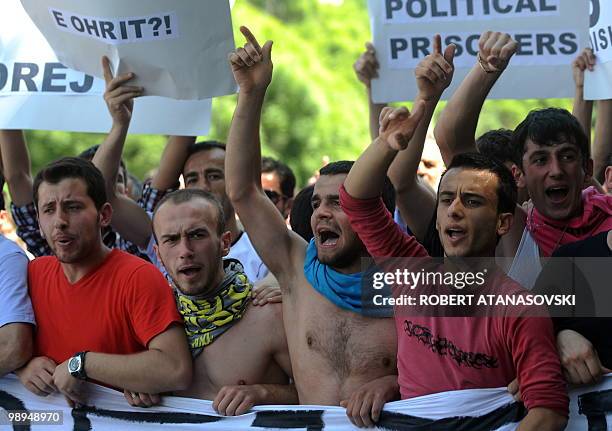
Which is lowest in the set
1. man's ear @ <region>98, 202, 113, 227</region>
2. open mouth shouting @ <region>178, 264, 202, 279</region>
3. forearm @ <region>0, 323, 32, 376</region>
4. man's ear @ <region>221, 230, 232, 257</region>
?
forearm @ <region>0, 323, 32, 376</region>

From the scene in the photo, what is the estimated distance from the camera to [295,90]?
17.1 m

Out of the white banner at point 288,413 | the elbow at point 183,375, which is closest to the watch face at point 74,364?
the white banner at point 288,413

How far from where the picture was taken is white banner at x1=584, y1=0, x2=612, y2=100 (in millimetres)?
5105

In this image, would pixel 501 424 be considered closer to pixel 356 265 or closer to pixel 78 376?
pixel 356 265

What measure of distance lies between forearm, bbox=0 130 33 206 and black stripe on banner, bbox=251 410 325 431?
2045 mm

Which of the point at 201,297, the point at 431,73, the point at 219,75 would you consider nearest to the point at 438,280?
the point at 431,73

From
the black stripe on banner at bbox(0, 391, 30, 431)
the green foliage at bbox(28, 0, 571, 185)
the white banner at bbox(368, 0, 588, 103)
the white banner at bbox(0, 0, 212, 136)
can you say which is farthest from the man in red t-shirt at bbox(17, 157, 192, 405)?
the green foliage at bbox(28, 0, 571, 185)

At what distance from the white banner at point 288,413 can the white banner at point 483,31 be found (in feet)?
6.77

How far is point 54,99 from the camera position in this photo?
17.8ft

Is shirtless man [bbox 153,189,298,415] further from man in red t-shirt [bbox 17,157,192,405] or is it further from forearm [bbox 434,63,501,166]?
forearm [bbox 434,63,501,166]

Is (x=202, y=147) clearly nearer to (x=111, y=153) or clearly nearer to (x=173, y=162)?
(x=173, y=162)

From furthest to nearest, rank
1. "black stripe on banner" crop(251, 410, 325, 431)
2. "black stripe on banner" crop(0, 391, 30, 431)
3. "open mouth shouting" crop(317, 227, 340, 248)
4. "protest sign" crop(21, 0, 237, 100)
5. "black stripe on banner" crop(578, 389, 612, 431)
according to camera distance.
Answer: "protest sign" crop(21, 0, 237, 100) < "black stripe on banner" crop(0, 391, 30, 431) < "open mouth shouting" crop(317, 227, 340, 248) < "black stripe on banner" crop(251, 410, 325, 431) < "black stripe on banner" crop(578, 389, 612, 431)

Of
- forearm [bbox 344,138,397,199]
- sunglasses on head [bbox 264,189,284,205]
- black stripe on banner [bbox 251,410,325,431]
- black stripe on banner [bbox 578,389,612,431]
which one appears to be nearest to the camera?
black stripe on banner [bbox 578,389,612,431]

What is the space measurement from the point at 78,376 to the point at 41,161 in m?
13.9
